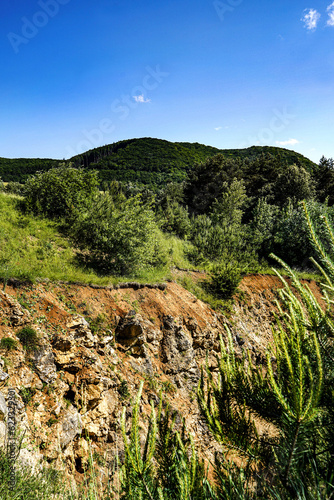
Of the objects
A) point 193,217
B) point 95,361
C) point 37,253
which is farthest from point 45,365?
point 193,217

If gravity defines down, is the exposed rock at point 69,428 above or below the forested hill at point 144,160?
below

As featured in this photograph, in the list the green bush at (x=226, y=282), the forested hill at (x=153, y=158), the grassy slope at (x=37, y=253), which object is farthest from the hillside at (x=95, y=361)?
the forested hill at (x=153, y=158)

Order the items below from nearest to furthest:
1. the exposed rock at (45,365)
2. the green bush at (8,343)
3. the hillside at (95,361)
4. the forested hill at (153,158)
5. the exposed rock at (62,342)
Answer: the hillside at (95,361) < the green bush at (8,343) < the exposed rock at (45,365) < the exposed rock at (62,342) < the forested hill at (153,158)

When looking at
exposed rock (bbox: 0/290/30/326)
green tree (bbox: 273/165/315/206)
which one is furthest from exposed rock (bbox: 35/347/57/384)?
green tree (bbox: 273/165/315/206)

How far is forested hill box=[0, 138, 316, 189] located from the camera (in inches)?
2383

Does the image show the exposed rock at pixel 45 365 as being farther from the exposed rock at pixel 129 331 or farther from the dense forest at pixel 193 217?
the dense forest at pixel 193 217

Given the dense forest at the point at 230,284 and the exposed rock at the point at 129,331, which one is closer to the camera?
the dense forest at the point at 230,284

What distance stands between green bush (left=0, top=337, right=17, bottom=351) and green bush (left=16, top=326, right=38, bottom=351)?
0.89 feet

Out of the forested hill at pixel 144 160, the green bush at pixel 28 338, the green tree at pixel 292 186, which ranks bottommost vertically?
the green bush at pixel 28 338

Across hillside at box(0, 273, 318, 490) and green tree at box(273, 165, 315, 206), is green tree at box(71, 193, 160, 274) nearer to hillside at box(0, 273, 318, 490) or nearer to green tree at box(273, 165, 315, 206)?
hillside at box(0, 273, 318, 490)

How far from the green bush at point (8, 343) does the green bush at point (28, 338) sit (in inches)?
10.7

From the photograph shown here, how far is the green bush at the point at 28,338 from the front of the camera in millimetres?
5343

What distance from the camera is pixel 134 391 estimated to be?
21.8 ft

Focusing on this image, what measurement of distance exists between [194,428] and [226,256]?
11698 mm
